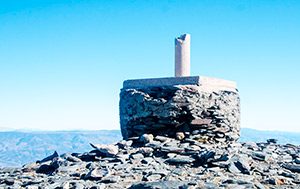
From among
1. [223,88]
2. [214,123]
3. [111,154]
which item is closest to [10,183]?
[111,154]

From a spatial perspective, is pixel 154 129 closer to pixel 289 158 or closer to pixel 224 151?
pixel 224 151

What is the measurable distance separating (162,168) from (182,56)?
219 inches

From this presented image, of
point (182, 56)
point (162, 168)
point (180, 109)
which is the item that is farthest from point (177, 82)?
point (162, 168)

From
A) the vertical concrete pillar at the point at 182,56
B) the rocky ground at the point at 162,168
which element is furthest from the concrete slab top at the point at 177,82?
the rocky ground at the point at 162,168

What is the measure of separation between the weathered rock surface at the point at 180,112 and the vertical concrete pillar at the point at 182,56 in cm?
139

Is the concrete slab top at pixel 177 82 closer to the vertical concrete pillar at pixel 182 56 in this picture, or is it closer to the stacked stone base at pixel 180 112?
the stacked stone base at pixel 180 112

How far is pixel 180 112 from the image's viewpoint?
45.7 ft

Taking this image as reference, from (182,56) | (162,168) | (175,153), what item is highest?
(182,56)

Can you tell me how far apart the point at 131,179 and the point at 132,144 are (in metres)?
3.50

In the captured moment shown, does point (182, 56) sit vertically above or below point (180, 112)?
above

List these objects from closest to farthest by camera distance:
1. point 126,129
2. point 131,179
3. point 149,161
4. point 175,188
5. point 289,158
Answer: point 175,188 → point 131,179 → point 149,161 → point 289,158 → point 126,129

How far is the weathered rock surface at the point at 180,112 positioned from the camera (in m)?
13.9

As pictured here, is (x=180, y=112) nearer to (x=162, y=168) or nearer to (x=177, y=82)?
(x=177, y=82)

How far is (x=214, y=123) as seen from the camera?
14203 mm
